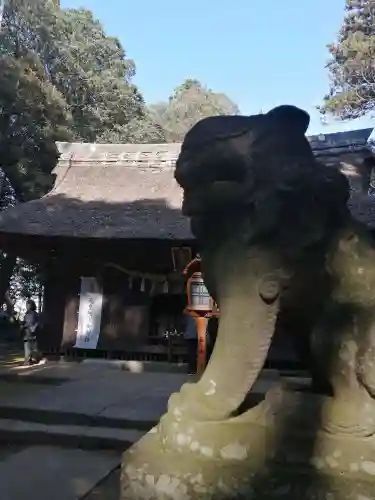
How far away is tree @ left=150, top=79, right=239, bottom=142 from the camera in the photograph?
35.0 m

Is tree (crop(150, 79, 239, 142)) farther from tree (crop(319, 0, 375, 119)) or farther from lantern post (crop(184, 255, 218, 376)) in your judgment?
lantern post (crop(184, 255, 218, 376))

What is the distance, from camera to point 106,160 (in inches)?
505

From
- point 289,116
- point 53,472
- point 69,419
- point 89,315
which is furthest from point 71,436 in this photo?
point 89,315

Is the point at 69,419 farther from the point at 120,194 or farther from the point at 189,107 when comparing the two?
the point at 189,107

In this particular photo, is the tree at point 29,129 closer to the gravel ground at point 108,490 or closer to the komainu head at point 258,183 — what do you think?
the gravel ground at point 108,490

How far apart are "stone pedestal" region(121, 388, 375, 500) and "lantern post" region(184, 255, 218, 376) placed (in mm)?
5159

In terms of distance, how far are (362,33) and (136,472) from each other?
58.3ft

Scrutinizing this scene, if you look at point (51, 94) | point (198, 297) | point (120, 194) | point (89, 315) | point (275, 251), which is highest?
point (51, 94)

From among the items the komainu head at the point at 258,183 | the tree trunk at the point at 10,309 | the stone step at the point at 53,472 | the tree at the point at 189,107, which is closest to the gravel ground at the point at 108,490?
the stone step at the point at 53,472

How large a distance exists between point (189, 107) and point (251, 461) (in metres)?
36.3

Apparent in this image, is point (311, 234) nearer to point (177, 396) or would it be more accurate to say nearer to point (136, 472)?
point (177, 396)

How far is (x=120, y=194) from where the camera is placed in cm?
1152

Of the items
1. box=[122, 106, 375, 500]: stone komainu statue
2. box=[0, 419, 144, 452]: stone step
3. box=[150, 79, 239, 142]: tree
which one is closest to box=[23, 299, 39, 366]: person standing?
box=[0, 419, 144, 452]: stone step

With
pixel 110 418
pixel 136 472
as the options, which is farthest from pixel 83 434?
pixel 136 472
